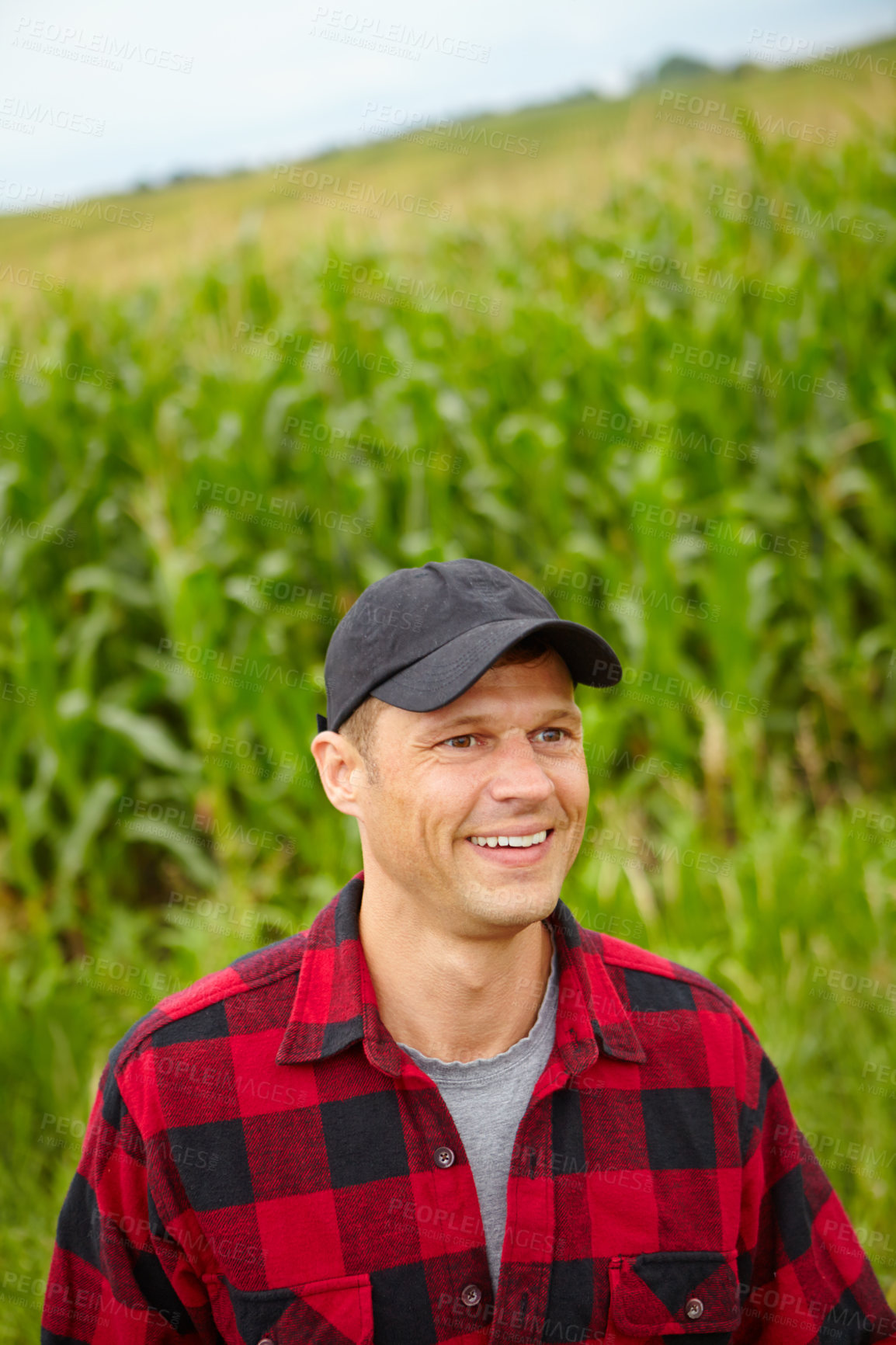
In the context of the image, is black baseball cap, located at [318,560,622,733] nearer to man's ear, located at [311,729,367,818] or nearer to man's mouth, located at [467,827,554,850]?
man's ear, located at [311,729,367,818]

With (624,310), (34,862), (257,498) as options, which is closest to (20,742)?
(34,862)

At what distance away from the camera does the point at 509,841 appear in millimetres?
1397

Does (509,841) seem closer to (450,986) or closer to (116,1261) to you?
(450,986)

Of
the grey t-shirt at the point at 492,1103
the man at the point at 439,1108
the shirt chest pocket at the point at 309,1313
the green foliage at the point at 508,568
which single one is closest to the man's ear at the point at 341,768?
the man at the point at 439,1108

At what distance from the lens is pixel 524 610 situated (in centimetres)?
150

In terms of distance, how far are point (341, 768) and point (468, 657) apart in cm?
29

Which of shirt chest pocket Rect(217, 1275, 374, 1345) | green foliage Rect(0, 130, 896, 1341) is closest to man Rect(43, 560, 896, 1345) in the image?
shirt chest pocket Rect(217, 1275, 374, 1345)

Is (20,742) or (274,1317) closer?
(274,1317)

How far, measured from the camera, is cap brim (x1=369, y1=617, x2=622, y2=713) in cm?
135

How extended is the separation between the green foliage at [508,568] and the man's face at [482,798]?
5.71 ft

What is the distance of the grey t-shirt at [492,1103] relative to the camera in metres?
1.45

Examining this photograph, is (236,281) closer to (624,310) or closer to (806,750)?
(624,310)

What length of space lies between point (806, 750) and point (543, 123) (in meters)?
34.2

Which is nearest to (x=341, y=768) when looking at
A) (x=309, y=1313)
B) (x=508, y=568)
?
(x=309, y=1313)
